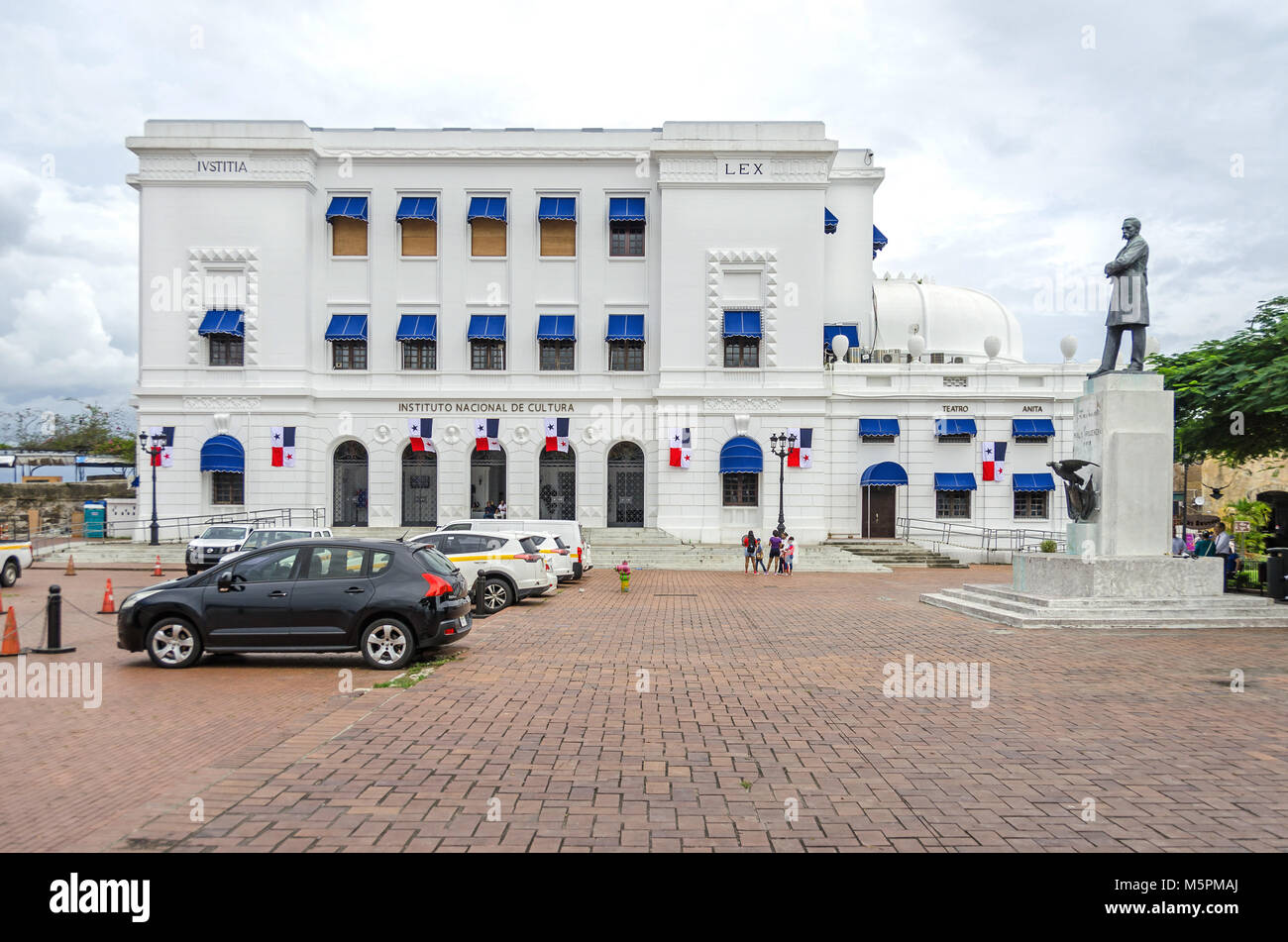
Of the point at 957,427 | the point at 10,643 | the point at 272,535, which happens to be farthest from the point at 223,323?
the point at 957,427

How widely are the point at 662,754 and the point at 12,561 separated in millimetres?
21500

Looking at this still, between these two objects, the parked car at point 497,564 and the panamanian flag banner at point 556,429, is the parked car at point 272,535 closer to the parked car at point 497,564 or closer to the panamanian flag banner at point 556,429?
the parked car at point 497,564

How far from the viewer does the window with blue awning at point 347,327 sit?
36375 mm

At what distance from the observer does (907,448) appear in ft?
119

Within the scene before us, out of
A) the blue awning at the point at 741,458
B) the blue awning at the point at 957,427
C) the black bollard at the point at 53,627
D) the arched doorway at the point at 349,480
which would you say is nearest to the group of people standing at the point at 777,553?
the blue awning at the point at 741,458

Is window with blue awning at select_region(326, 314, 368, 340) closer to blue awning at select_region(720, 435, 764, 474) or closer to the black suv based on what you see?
blue awning at select_region(720, 435, 764, 474)

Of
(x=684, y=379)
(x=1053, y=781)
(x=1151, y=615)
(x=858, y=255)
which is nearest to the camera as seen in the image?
(x=1053, y=781)

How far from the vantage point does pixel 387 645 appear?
1104 cm

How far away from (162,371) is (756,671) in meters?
33.2

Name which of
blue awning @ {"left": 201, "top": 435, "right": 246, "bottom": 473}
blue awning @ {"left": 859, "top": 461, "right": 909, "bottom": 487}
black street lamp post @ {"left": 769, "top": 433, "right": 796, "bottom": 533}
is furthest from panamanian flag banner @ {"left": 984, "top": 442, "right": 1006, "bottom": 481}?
blue awning @ {"left": 201, "top": 435, "right": 246, "bottom": 473}

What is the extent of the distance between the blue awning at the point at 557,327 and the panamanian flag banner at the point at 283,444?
10.6 metres

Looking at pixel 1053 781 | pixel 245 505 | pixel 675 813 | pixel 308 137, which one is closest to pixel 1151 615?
pixel 1053 781

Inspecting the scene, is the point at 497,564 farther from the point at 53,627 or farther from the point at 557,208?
the point at 557,208

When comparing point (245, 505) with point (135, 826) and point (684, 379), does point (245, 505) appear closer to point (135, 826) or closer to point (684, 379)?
point (684, 379)
